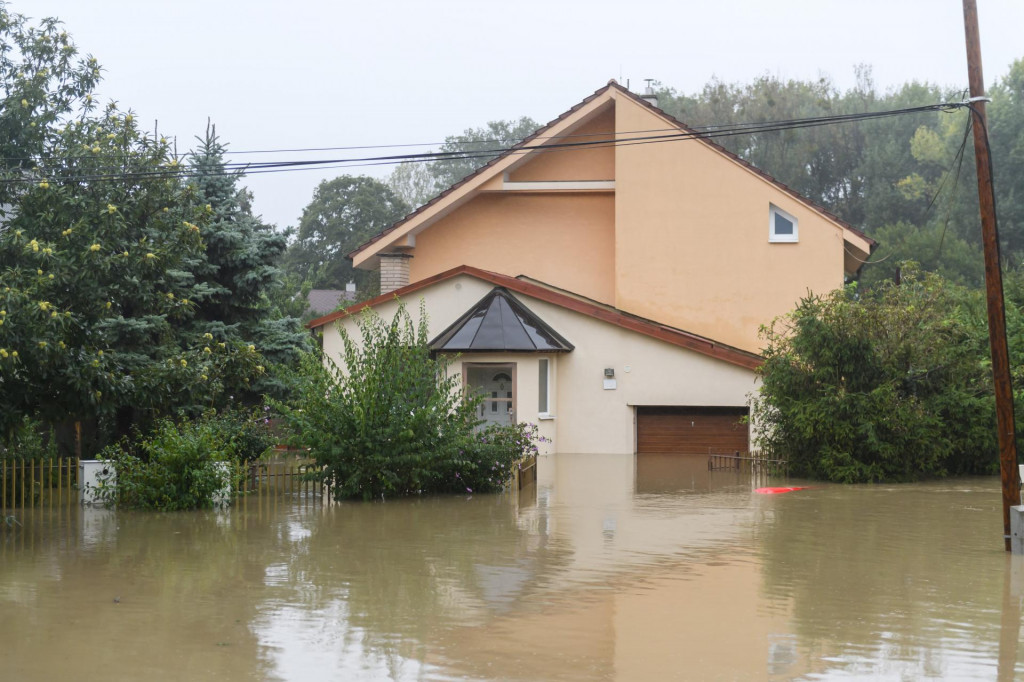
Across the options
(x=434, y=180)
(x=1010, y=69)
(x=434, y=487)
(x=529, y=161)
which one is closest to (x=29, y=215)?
(x=434, y=487)

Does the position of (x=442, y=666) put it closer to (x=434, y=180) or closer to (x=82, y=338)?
(x=82, y=338)

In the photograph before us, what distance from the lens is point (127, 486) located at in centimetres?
1836

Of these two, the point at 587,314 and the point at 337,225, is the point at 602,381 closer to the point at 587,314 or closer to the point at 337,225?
the point at 587,314

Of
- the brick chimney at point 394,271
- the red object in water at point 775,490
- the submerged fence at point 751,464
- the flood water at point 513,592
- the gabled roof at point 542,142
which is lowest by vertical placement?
the flood water at point 513,592

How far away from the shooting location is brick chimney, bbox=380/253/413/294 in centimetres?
3338

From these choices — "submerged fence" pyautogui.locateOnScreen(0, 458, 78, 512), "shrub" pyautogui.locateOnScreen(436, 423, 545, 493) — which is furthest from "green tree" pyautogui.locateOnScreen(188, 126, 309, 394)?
"shrub" pyautogui.locateOnScreen(436, 423, 545, 493)

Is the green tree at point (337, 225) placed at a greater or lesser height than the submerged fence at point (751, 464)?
greater

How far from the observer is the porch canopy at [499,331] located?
28.2m

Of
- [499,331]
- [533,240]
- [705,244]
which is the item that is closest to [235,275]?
[499,331]

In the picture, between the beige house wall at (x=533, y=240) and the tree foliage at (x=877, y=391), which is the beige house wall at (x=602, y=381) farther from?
the tree foliage at (x=877, y=391)

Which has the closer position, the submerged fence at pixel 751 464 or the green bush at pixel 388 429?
the green bush at pixel 388 429

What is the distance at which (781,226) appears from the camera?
3153 centimetres

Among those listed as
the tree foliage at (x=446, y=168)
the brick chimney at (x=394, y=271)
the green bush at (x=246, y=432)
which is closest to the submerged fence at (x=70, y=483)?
the green bush at (x=246, y=432)

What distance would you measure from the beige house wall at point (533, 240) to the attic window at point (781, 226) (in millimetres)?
4523
